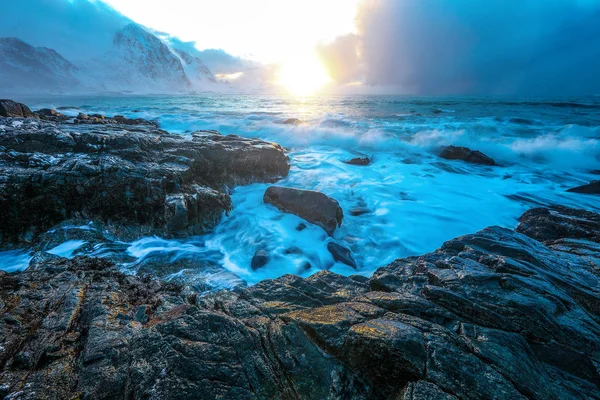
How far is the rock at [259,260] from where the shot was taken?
5703mm

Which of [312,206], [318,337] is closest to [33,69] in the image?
[312,206]

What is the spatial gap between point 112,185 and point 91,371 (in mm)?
5112

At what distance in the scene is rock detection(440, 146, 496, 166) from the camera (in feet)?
46.7

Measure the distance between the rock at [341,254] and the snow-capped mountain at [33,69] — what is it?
601 ft

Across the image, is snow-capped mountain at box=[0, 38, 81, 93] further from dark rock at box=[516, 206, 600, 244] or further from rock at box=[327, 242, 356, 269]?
dark rock at box=[516, 206, 600, 244]

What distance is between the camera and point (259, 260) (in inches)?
228

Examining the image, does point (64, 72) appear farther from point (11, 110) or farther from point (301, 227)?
point (301, 227)

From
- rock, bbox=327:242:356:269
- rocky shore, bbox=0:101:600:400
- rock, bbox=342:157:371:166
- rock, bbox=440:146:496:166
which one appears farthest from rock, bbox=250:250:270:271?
rock, bbox=440:146:496:166

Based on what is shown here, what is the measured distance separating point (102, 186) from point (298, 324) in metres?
6.05

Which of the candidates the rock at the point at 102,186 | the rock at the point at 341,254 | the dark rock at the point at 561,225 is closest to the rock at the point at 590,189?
the dark rock at the point at 561,225

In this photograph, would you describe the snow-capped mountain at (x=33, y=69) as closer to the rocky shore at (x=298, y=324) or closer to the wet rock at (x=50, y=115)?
the wet rock at (x=50, y=115)

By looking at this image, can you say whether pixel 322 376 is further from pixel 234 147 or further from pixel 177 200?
pixel 234 147

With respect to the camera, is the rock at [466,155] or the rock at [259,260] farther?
the rock at [466,155]

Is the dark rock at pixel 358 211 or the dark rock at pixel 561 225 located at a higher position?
the dark rock at pixel 561 225
